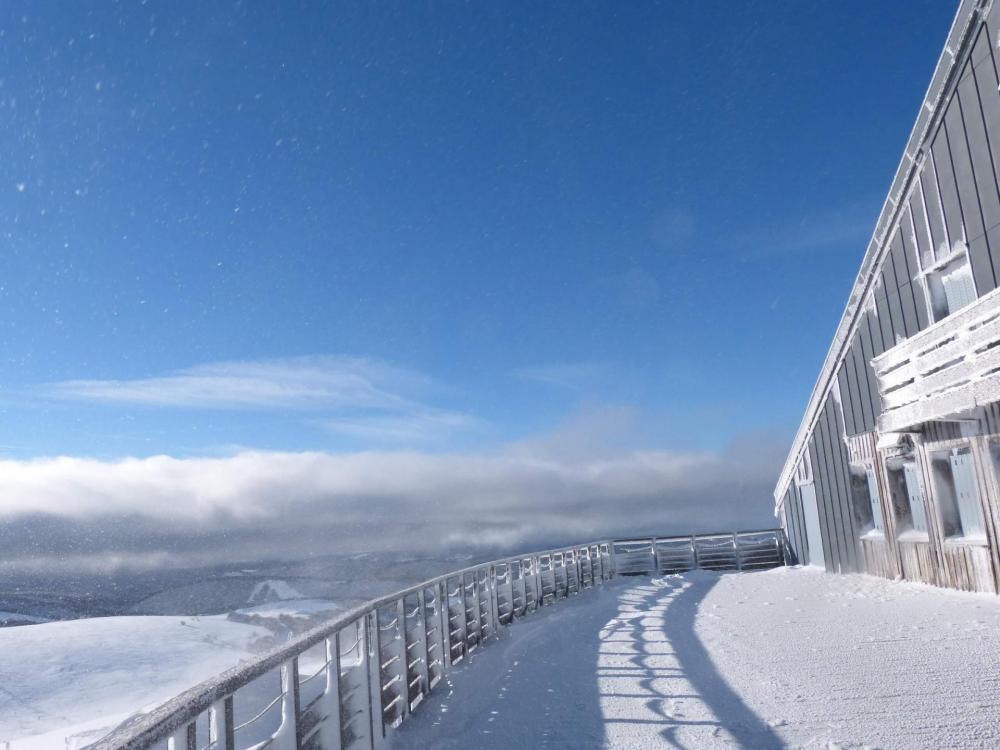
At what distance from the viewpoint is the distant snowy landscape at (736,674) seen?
5873mm

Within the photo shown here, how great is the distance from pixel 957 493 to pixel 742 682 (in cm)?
837

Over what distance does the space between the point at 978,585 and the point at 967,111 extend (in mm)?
8033

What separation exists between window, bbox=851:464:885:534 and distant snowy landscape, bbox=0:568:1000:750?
127 cm

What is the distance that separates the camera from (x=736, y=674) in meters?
7.75

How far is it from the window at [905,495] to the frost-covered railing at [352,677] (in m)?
7.98

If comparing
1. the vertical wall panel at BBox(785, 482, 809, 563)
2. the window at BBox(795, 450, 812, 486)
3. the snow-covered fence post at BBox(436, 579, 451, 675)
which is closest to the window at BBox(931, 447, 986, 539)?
the window at BBox(795, 450, 812, 486)

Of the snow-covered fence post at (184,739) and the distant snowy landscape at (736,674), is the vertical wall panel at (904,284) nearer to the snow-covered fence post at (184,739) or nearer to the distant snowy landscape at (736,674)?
the distant snowy landscape at (736,674)

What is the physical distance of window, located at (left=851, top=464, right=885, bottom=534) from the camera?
16.8 meters

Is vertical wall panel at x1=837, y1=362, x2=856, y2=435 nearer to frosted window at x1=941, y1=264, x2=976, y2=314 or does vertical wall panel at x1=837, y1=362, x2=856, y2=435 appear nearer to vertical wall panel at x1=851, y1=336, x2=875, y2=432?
vertical wall panel at x1=851, y1=336, x2=875, y2=432

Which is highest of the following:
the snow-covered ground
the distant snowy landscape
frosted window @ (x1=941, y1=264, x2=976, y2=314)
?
frosted window @ (x1=941, y1=264, x2=976, y2=314)

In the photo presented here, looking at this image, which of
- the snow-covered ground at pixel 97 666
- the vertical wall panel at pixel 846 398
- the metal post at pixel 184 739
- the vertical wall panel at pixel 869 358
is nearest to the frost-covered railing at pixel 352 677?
the metal post at pixel 184 739

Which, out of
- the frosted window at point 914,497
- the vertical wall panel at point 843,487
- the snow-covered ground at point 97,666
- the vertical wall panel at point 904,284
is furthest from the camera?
the snow-covered ground at point 97,666

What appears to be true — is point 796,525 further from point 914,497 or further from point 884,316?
point 884,316

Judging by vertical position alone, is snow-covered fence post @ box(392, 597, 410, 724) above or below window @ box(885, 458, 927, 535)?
below
